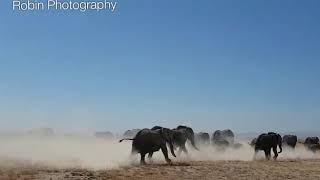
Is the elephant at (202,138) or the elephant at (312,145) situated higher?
the elephant at (202,138)

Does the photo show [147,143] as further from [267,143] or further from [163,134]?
[267,143]

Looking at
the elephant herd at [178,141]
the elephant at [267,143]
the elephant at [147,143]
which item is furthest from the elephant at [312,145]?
the elephant at [147,143]

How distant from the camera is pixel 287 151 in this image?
236 feet

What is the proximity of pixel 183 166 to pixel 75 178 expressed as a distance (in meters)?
10.4

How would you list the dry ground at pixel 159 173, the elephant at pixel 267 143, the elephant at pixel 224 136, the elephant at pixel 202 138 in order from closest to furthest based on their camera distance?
the dry ground at pixel 159 173
the elephant at pixel 267 143
the elephant at pixel 202 138
the elephant at pixel 224 136

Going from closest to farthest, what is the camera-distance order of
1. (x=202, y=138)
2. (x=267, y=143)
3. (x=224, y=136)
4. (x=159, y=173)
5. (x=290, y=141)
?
(x=159, y=173) < (x=267, y=143) < (x=290, y=141) < (x=202, y=138) < (x=224, y=136)

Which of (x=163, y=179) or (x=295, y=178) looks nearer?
(x=163, y=179)

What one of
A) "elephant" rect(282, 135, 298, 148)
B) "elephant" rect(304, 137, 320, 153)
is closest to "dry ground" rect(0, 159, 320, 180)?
"elephant" rect(282, 135, 298, 148)

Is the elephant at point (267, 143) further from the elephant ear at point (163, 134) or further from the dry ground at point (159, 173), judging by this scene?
the dry ground at point (159, 173)

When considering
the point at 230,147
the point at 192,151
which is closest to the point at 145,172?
the point at 192,151

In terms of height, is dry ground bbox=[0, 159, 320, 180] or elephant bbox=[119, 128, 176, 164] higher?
elephant bbox=[119, 128, 176, 164]

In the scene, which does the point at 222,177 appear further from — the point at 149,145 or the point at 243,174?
the point at 149,145

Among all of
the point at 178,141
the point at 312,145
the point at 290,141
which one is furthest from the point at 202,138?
the point at 178,141

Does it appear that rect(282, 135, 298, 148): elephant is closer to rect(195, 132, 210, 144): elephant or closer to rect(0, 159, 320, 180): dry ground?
rect(195, 132, 210, 144): elephant
